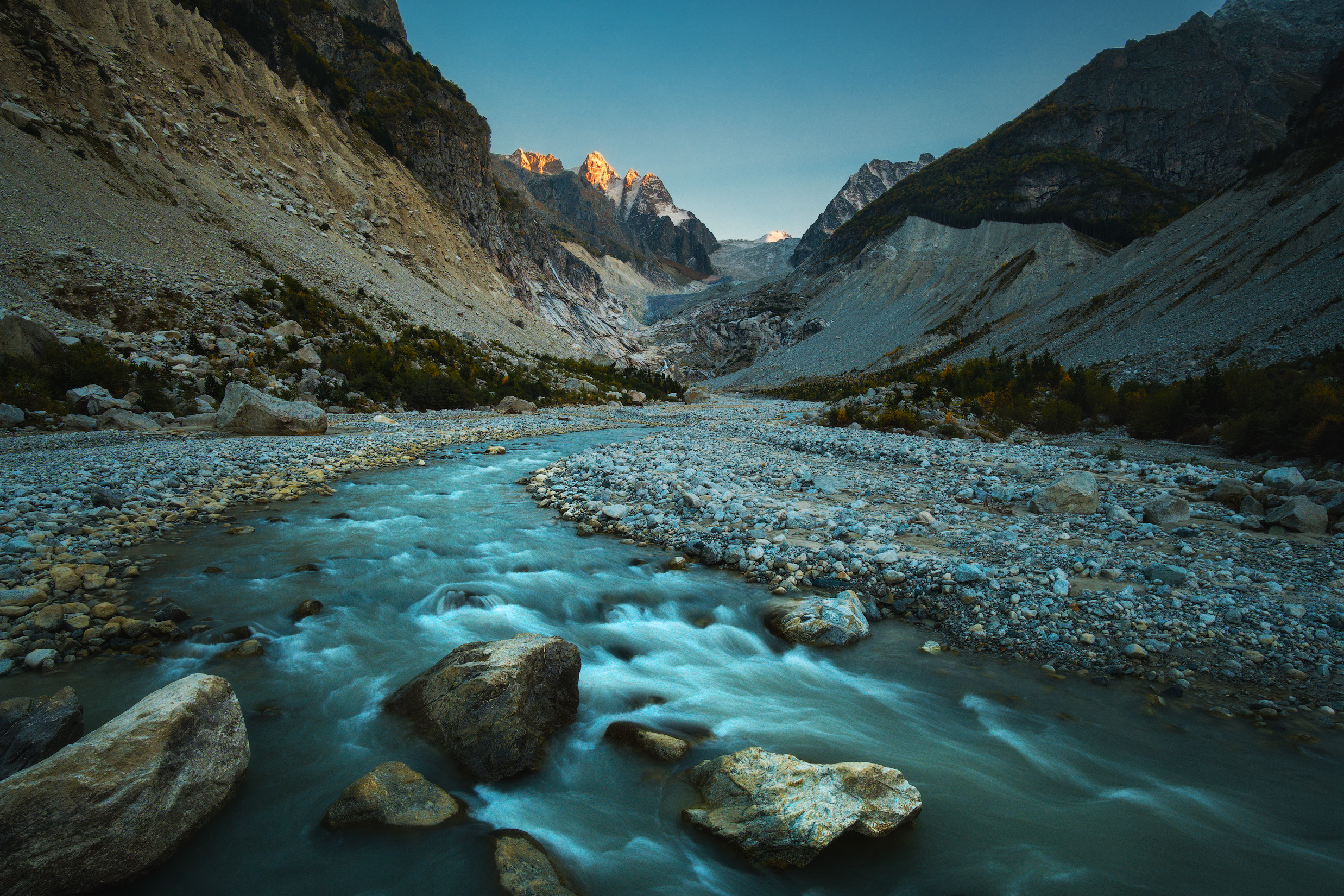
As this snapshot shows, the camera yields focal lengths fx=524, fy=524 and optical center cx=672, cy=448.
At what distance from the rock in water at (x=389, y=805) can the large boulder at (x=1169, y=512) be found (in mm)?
8645

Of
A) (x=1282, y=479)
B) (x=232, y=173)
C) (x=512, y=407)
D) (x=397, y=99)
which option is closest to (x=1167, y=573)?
(x=1282, y=479)

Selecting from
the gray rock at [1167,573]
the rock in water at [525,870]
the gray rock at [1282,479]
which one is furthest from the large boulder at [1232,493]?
the rock in water at [525,870]

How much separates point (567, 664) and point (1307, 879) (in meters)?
4.38

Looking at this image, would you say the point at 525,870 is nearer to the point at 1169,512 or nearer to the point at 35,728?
the point at 35,728

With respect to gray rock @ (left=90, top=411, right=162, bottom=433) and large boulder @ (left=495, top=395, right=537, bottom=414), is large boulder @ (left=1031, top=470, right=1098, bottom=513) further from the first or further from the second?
large boulder @ (left=495, top=395, right=537, bottom=414)

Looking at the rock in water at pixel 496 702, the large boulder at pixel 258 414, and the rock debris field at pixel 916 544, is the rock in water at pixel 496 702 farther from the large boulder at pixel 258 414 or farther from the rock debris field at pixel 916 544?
the large boulder at pixel 258 414

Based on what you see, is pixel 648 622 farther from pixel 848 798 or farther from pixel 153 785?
pixel 153 785

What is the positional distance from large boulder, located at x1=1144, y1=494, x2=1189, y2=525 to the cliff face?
54.0 m

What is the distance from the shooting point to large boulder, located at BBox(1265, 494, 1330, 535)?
631 centimetres

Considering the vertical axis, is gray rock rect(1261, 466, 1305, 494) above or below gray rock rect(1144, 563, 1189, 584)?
above

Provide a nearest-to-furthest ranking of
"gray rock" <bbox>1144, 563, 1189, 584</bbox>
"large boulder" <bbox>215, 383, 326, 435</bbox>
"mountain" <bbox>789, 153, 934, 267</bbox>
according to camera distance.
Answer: "gray rock" <bbox>1144, 563, 1189, 584</bbox>
"large boulder" <bbox>215, 383, 326, 435</bbox>
"mountain" <bbox>789, 153, 934, 267</bbox>

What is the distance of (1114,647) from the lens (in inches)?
176

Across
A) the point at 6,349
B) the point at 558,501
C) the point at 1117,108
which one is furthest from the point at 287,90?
the point at 1117,108

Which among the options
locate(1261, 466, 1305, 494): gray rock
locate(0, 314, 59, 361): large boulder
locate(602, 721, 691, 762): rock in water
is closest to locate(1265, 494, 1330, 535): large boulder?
locate(1261, 466, 1305, 494): gray rock
